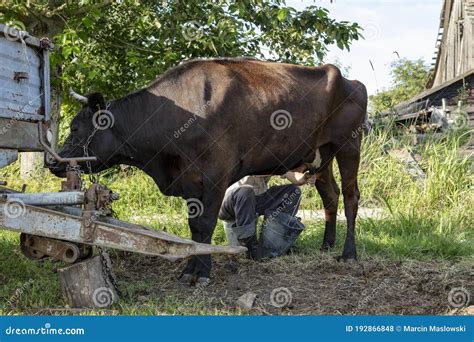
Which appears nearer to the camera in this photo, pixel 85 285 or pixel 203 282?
pixel 85 285

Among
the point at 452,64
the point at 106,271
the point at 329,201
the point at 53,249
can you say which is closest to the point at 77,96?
the point at 53,249

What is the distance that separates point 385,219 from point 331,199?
4.44 ft

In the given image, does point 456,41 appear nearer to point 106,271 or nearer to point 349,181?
point 349,181

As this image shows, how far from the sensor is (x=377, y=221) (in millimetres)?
8305

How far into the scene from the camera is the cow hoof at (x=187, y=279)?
18.8 ft

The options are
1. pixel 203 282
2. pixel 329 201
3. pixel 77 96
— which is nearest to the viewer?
pixel 77 96

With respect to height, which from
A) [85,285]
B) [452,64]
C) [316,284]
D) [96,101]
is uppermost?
[452,64]

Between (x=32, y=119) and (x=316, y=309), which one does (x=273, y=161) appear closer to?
(x=316, y=309)

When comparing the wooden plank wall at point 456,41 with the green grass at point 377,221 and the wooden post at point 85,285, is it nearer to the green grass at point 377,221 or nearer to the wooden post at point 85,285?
the green grass at point 377,221

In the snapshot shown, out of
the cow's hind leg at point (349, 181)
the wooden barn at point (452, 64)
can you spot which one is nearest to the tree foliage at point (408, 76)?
the wooden barn at point (452, 64)

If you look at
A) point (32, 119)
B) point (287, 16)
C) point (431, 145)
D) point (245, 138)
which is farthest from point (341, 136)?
point (431, 145)

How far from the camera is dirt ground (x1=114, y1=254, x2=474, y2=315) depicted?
499cm

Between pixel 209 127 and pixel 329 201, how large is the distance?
205 centimetres

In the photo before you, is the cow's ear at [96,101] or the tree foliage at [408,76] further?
the tree foliage at [408,76]
